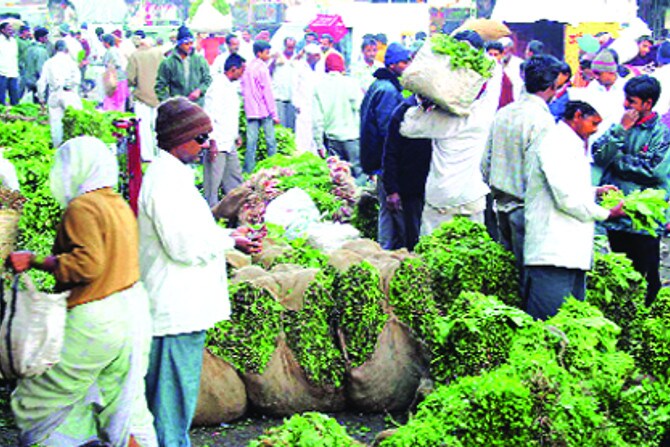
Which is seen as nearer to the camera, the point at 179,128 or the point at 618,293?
the point at 179,128

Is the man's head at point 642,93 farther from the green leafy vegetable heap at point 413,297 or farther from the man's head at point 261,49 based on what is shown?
the man's head at point 261,49

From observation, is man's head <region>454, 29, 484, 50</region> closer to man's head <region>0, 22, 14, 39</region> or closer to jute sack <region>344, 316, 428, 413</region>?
jute sack <region>344, 316, 428, 413</region>

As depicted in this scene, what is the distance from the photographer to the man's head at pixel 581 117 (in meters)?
6.06

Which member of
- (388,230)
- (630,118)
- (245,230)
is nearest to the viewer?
(245,230)

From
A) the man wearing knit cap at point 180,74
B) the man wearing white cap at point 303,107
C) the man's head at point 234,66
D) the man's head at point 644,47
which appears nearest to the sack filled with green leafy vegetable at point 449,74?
the man's head at point 234,66

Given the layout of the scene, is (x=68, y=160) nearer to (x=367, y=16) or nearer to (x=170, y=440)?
(x=170, y=440)

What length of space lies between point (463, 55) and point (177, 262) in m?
3.50

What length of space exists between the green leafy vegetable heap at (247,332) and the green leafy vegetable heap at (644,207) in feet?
7.27

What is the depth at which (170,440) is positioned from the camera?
5.18m

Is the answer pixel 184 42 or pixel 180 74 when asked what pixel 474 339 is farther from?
pixel 184 42

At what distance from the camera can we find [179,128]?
16.5 ft

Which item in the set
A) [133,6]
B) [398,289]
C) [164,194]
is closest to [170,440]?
[164,194]

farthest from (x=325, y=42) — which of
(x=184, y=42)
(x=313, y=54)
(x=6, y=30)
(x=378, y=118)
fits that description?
(x=378, y=118)

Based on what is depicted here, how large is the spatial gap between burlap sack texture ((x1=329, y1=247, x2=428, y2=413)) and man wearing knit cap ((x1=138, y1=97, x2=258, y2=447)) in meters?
1.45
